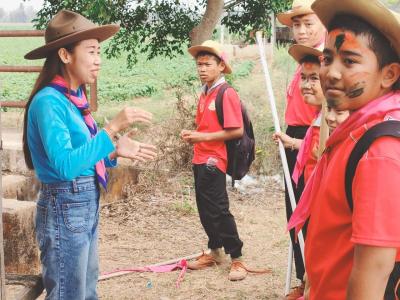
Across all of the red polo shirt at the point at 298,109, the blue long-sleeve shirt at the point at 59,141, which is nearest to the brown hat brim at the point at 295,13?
the red polo shirt at the point at 298,109

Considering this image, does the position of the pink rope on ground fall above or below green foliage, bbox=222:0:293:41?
below

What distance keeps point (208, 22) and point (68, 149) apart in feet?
17.2

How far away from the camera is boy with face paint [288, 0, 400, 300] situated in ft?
4.41

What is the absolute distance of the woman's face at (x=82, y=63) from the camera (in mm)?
2695

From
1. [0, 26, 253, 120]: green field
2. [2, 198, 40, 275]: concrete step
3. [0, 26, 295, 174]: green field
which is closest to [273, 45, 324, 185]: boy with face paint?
[2, 198, 40, 275]: concrete step

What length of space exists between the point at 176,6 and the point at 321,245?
680 cm

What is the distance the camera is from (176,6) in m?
7.93

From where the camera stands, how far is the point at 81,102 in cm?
271

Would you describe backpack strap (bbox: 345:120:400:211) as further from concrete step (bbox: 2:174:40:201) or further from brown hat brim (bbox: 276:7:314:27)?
concrete step (bbox: 2:174:40:201)

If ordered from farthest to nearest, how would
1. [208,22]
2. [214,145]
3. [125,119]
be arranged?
[208,22] → [214,145] → [125,119]

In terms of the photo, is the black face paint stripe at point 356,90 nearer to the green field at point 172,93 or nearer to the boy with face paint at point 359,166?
the boy with face paint at point 359,166

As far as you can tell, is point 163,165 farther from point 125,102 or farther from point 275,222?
point 125,102

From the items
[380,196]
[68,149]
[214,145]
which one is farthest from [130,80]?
[380,196]

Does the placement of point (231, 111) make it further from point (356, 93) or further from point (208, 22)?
point (208, 22)
